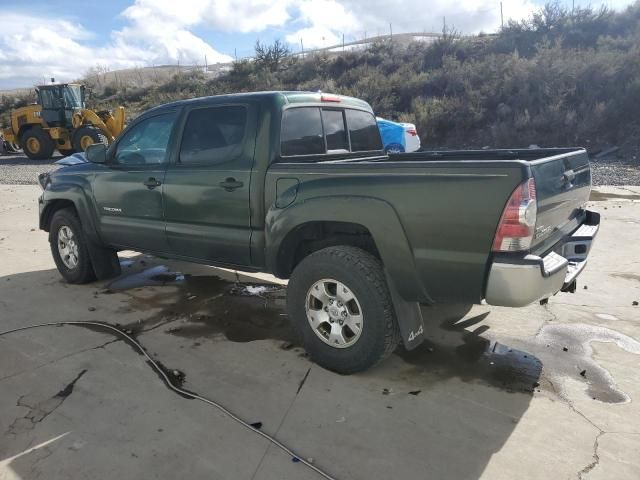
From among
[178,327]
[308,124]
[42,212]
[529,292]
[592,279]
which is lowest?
[592,279]

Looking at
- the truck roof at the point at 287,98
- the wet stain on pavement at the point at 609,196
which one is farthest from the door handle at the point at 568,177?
the wet stain on pavement at the point at 609,196

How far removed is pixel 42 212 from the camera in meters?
5.74

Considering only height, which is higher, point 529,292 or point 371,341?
point 529,292

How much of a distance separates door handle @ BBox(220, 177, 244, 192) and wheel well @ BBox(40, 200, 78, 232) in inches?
96.8

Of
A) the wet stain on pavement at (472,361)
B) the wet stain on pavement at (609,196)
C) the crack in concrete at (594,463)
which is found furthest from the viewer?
the wet stain on pavement at (609,196)

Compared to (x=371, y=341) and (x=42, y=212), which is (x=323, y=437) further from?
(x=42, y=212)

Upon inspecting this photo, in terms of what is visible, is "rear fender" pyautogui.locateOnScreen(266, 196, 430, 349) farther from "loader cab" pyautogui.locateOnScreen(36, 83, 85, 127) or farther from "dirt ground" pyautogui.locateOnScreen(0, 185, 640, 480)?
"loader cab" pyautogui.locateOnScreen(36, 83, 85, 127)

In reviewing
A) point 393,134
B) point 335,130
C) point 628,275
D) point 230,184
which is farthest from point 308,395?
point 393,134

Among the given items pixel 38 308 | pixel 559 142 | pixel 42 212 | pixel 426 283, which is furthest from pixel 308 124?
pixel 559 142

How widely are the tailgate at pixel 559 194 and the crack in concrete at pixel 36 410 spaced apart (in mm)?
3020

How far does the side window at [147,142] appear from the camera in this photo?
15.1ft

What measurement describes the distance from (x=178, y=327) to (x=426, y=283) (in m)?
2.28

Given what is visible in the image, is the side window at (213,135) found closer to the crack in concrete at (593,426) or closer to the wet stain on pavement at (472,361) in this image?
the wet stain on pavement at (472,361)

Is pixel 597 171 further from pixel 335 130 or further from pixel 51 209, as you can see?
pixel 51 209
